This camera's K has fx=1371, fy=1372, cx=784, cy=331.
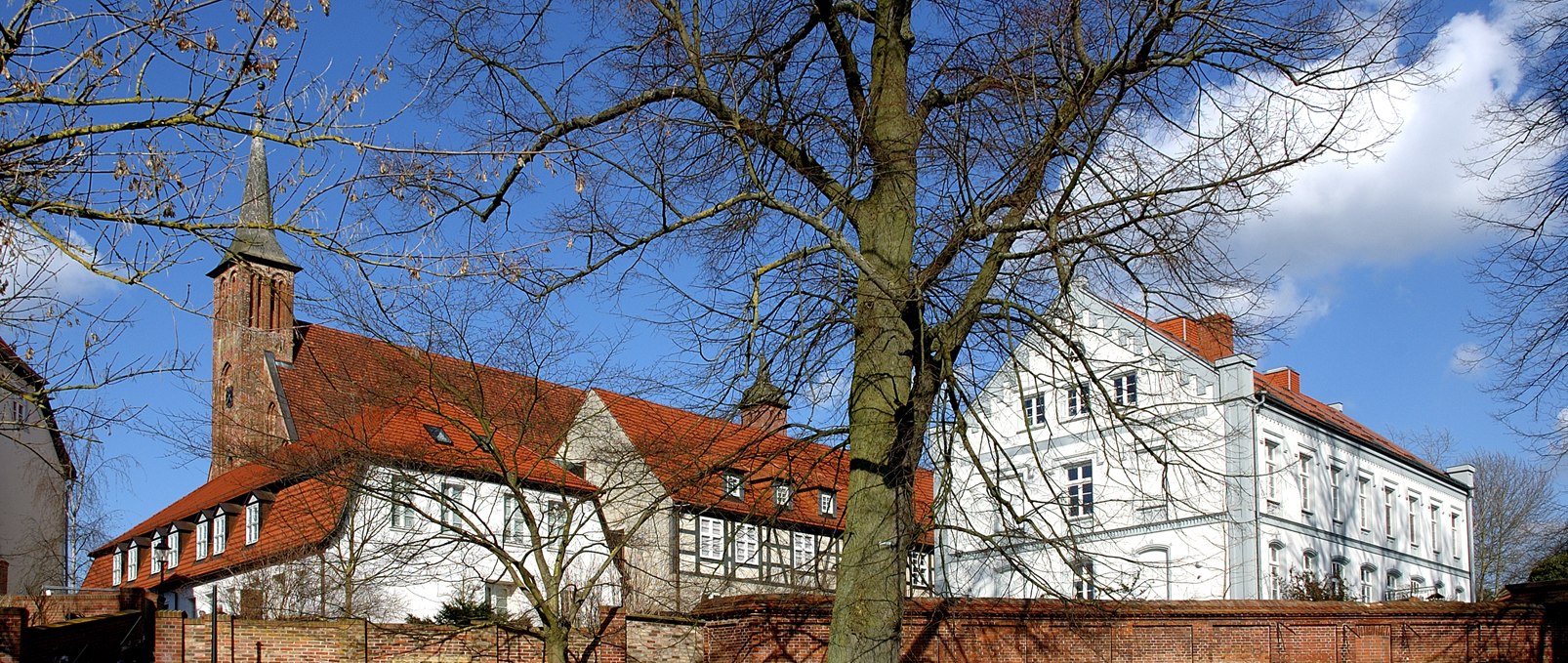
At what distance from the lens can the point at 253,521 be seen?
35531 mm

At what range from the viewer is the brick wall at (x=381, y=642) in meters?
18.5

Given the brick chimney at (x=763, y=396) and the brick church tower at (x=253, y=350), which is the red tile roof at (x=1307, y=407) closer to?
the brick chimney at (x=763, y=396)

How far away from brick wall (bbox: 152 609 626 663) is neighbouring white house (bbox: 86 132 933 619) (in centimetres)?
93

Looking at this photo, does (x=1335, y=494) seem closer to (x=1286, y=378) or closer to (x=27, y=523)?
(x=1286, y=378)

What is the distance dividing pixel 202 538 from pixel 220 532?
2010 mm

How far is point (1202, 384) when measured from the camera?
30.8 metres

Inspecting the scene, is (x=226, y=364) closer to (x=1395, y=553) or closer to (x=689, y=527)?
(x=689, y=527)

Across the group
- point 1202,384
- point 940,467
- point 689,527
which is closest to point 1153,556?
point 1202,384

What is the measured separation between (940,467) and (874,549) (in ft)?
3.83

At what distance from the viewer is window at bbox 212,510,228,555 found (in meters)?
37.0

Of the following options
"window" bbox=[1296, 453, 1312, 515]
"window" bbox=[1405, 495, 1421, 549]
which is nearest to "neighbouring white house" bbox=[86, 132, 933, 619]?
"window" bbox=[1296, 453, 1312, 515]

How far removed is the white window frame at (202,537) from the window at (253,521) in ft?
11.3

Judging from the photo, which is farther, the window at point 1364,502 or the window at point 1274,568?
the window at point 1364,502

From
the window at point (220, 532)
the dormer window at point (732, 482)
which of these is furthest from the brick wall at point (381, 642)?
the window at point (220, 532)
